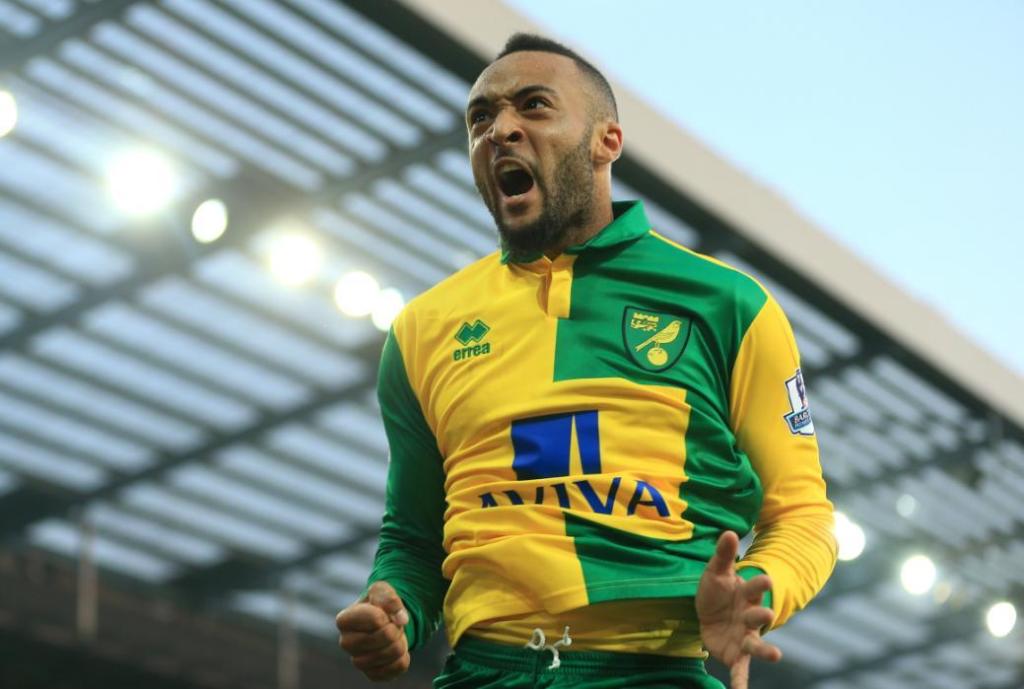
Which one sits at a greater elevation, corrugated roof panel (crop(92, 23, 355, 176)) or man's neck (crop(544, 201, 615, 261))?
corrugated roof panel (crop(92, 23, 355, 176))

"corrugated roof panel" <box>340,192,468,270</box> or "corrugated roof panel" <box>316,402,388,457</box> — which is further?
"corrugated roof panel" <box>316,402,388,457</box>

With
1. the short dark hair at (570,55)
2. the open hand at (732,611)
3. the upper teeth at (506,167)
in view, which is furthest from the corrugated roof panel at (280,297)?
the open hand at (732,611)

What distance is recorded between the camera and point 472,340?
2902 mm

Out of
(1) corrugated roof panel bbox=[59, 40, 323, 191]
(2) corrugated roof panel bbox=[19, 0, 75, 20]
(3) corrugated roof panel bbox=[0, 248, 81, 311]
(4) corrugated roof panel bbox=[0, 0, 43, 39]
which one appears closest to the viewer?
(2) corrugated roof panel bbox=[19, 0, 75, 20]

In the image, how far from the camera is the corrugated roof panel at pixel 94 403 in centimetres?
1310

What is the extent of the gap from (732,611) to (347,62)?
8.20 metres

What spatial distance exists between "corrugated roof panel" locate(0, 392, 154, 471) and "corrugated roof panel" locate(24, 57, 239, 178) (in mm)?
3047

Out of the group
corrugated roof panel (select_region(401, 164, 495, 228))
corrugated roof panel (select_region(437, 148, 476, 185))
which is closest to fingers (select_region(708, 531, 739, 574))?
corrugated roof panel (select_region(437, 148, 476, 185))

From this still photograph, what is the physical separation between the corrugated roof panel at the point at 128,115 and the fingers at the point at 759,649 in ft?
28.2

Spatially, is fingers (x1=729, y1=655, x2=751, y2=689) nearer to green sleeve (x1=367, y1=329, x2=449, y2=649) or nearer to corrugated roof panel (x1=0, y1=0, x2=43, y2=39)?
green sleeve (x1=367, y1=329, x2=449, y2=649)

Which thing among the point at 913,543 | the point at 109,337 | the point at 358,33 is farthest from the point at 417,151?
the point at 913,543

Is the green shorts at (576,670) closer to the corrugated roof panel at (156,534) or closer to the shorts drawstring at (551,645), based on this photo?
the shorts drawstring at (551,645)

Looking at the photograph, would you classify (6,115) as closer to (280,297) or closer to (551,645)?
(280,297)

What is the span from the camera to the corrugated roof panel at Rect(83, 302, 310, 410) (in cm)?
1261
